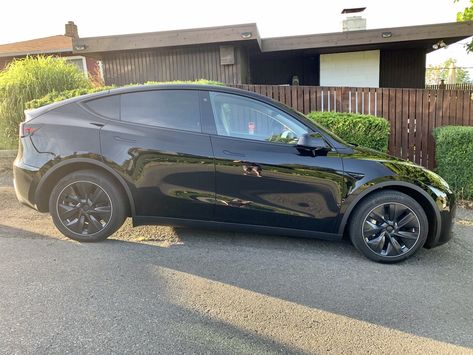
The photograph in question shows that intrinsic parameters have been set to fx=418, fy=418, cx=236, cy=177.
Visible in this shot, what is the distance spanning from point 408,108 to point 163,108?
514cm

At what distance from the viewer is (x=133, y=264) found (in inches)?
154

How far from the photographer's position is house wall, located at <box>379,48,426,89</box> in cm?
1367

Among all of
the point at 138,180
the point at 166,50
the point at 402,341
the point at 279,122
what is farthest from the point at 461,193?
the point at 166,50

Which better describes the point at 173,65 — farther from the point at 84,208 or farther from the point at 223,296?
the point at 223,296

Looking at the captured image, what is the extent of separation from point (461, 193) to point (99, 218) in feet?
17.5

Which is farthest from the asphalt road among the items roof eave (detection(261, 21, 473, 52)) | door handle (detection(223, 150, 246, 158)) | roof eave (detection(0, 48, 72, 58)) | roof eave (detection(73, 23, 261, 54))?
roof eave (detection(0, 48, 72, 58))

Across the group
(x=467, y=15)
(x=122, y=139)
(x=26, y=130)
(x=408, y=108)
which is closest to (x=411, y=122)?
(x=408, y=108)

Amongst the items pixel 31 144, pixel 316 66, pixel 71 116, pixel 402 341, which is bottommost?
pixel 402 341

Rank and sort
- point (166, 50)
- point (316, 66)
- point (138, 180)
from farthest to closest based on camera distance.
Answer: point (316, 66), point (166, 50), point (138, 180)

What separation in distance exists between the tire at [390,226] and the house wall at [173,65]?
25.1 ft

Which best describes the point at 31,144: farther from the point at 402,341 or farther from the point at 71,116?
the point at 402,341

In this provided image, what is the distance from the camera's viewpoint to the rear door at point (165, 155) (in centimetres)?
412

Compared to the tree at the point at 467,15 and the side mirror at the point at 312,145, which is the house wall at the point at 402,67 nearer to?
the tree at the point at 467,15

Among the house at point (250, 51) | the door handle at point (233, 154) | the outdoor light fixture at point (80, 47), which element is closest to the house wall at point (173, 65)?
the house at point (250, 51)
